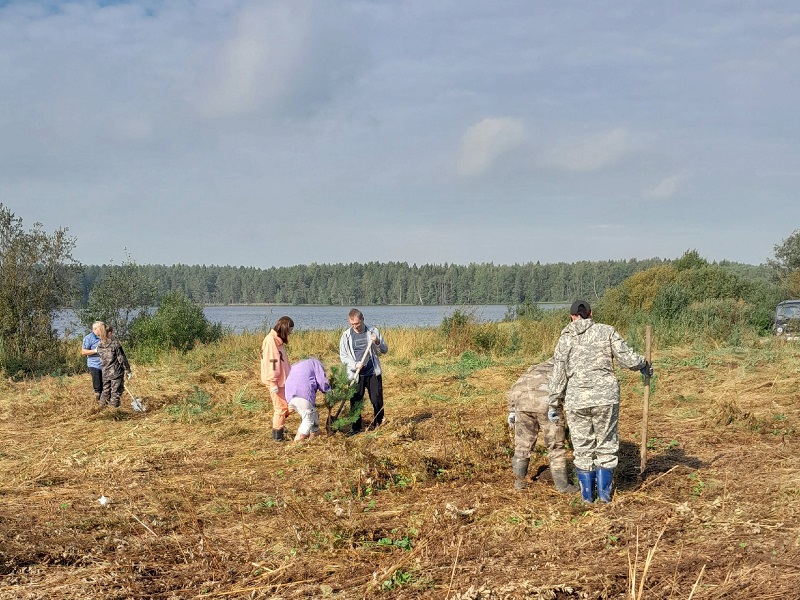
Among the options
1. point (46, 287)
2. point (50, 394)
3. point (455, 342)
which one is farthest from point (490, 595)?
point (46, 287)

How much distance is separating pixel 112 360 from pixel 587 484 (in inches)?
319

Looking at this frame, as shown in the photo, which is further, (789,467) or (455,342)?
(455,342)

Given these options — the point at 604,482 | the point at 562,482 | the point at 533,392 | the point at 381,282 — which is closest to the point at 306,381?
the point at 533,392

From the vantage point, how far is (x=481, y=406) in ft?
35.6

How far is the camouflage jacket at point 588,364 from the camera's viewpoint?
5703 millimetres

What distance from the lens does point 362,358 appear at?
30.3 ft

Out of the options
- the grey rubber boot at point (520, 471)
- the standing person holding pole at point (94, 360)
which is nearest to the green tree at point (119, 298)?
the standing person holding pole at point (94, 360)

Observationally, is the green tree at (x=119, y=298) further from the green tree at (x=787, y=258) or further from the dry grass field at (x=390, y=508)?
the green tree at (x=787, y=258)

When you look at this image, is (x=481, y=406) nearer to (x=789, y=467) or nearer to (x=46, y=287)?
(x=789, y=467)

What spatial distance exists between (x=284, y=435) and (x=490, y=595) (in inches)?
216

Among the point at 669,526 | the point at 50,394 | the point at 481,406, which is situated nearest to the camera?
the point at 669,526

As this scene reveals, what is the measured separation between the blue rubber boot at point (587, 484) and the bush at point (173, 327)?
54.6 feet

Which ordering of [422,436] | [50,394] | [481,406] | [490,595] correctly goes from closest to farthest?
[490,595]
[422,436]
[481,406]
[50,394]

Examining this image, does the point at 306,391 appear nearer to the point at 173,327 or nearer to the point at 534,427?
the point at 534,427
